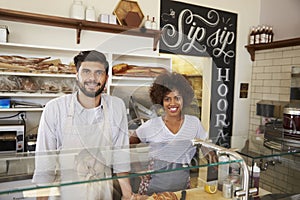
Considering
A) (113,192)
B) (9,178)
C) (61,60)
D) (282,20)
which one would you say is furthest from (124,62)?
(282,20)

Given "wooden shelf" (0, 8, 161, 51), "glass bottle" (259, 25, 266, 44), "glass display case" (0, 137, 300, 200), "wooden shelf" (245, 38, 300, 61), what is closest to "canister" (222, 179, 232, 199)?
"glass display case" (0, 137, 300, 200)

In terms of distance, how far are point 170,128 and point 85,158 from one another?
47 cm

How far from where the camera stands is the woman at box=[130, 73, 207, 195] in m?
1.10

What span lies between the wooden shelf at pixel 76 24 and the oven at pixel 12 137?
91 centimetres

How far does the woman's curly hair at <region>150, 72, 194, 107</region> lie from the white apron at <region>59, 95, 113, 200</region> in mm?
254

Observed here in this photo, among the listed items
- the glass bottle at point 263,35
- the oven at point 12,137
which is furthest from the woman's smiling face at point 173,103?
the glass bottle at point 263,35

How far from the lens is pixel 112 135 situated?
4.12 ft

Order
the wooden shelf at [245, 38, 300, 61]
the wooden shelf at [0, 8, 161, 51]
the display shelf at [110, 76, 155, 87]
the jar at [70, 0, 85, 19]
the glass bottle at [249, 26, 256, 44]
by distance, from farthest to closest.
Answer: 1. the glass bottle at [249, 26, 256, 44]
2. the wooden shelf at [245, 38, 300, 61]
3. the jar at [70, 0, 85, 19]
4. the wooden shelf at [0, 8, 161, 51]
5. the display shelf at [110, 76, 155, 87]

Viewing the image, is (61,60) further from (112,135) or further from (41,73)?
(112,135)

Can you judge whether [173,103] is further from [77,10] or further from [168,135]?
[77,10]

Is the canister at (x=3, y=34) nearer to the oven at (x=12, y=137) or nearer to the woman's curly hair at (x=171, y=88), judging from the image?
the oven at (x=12, y=137)

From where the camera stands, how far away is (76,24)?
2396 mm

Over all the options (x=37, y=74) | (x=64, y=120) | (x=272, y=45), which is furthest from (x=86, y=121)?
(x=272, y=45)

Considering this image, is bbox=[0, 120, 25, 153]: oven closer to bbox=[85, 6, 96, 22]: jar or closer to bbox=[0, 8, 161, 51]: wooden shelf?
bbox=[0, 8, 161, 51]: wooden shelf
